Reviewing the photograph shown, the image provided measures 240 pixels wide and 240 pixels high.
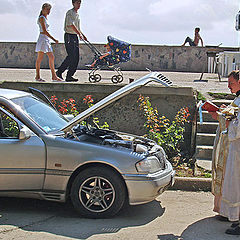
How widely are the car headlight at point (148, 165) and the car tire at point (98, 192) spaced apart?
0.30 metres

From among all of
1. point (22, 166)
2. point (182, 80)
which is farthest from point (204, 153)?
point (182, 80)

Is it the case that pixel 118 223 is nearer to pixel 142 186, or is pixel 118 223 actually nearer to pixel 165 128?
pixel 142 186

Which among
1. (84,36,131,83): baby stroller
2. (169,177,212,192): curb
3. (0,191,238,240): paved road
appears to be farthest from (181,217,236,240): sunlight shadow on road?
(84,36,131,83): baby stroller

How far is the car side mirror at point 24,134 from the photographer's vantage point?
5863 millimetres

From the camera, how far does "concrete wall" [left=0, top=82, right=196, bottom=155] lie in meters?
9.94

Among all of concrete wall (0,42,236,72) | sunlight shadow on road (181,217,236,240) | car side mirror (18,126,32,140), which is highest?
concrete wall (0,42,236,72)

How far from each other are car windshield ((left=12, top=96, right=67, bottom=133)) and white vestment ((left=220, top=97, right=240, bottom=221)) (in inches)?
95.6

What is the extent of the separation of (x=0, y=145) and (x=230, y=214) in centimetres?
302

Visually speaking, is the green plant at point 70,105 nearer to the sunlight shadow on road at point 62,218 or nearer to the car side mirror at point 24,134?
the sunlight shadow on road at point 62,218

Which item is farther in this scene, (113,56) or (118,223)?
(113,56)

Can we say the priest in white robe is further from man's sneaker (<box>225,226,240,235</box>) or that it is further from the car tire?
the car tire

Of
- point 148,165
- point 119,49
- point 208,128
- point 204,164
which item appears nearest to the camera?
point 148,165

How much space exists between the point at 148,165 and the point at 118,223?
0.83m

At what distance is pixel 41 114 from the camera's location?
21.7 feet
